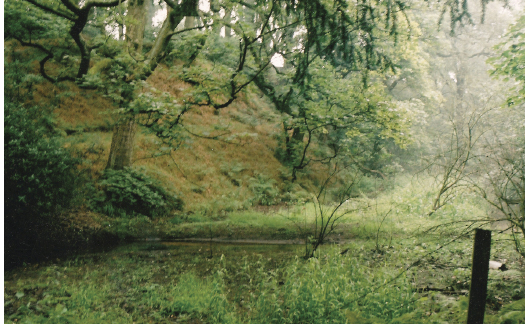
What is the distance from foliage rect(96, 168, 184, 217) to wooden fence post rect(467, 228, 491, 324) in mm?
7724

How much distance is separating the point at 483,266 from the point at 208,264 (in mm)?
3997

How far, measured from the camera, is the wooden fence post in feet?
7.07

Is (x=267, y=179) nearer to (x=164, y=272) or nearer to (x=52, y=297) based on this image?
(x=164, y=272)

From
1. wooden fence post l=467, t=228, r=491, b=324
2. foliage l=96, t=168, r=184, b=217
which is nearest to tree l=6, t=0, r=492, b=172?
foliage l=96, t=168, r=184, b=217

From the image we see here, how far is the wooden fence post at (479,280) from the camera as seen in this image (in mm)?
2156

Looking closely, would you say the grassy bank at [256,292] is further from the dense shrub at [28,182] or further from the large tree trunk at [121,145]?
the large tree trunk at [121,145]

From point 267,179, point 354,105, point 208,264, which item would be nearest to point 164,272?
point 208,264

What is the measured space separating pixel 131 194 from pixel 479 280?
8.04 m

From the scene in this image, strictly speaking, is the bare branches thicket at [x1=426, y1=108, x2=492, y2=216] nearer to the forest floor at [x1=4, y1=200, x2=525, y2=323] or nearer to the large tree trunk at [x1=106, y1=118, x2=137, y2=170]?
the forest floor at [x1=4, y1=200, x2=525, y2=323]

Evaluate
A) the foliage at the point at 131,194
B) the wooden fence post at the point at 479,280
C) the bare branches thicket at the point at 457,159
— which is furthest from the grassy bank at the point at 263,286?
the foliage at the point at 131,194

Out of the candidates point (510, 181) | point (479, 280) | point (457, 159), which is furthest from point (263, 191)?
point (479, 280)

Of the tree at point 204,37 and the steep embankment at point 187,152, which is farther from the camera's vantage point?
the steep embankment at point 187,152

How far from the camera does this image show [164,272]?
4.79 m

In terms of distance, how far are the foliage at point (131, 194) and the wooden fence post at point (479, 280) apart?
7.72 m
